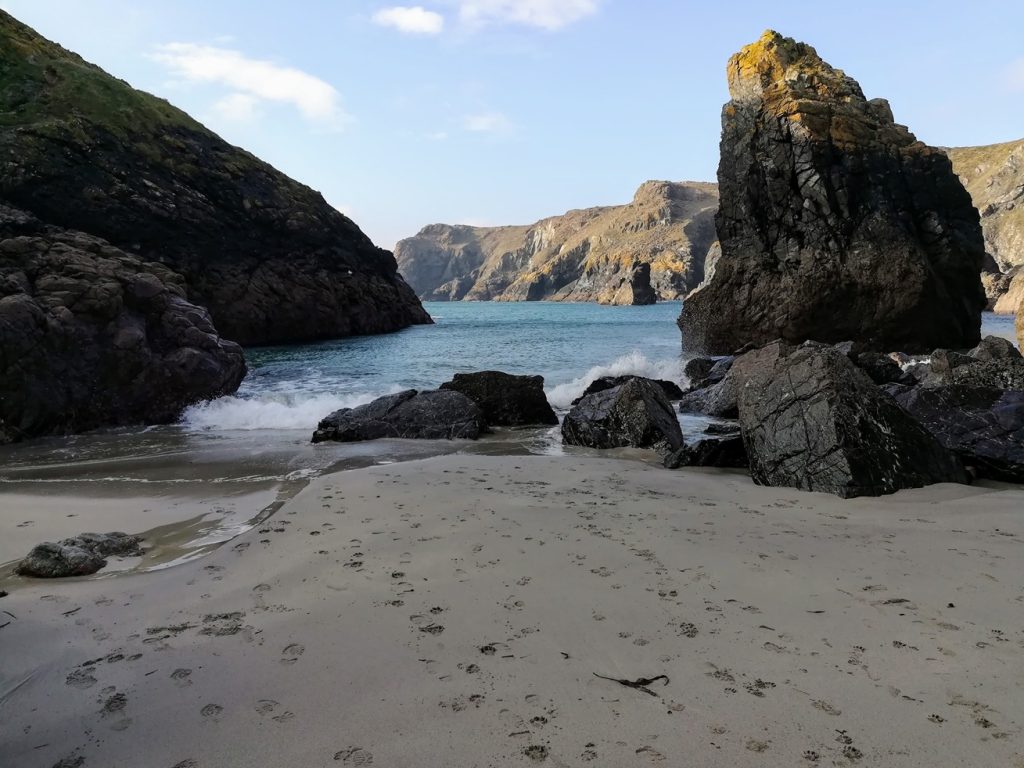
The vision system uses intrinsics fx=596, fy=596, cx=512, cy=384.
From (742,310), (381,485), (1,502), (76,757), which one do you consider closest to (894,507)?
(381,485)

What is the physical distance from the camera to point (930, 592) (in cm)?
325

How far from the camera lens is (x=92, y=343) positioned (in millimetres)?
10891

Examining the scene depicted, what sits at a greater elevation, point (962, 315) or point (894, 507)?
point (962, 315)

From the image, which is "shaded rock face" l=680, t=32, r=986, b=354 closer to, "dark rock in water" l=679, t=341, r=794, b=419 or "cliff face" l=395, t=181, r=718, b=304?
"dark rock in water" l=679, t=341, r=794, b=419

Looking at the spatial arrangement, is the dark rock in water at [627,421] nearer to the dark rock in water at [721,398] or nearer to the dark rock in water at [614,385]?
the dark rock in water at [721,398]

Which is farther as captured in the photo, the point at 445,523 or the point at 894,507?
the point at 894,507

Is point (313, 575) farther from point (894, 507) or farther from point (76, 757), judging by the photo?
point (894, 507)

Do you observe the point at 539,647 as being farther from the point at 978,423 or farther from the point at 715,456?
the point at 978,423

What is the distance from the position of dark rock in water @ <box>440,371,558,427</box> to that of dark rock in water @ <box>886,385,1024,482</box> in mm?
5786

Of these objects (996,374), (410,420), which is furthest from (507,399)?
(996,374)

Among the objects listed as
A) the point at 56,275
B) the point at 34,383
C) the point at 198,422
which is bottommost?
the point at 198,422

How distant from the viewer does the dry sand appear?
81.3 inches

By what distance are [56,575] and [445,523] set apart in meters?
2.52

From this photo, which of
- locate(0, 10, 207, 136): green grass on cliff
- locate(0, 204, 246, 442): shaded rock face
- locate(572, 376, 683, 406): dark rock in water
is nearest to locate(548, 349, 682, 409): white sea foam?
locate(572, 376, 683, 406): dark rock in water
